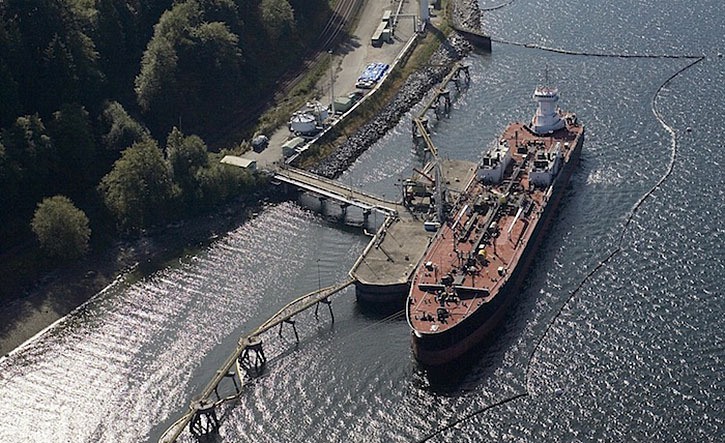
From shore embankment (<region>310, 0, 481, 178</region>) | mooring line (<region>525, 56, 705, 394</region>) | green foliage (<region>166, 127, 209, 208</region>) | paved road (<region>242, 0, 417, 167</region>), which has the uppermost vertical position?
green foliage (<region>166, 127, 209, 208</region>)

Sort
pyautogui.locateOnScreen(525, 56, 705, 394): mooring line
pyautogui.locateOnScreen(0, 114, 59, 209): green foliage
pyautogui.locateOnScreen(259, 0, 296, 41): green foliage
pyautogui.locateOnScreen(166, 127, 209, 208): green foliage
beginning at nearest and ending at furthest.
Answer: pyautogui.locateOnScreen(525, 56, 705, 394): mooring line < pyautogui.locateOnScreen(0, 114, 59, 209): green foliage < pyautogui.locateOnScreen(166, 127, 209, 208): green foliage < pyautogui.locateOnScreen(259, 0, 296, 41): green foliage

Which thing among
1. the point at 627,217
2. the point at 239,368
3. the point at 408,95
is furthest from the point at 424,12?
the point at 239,368

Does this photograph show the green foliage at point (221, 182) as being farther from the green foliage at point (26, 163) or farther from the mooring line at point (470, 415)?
the mooring line at point (470, 415)

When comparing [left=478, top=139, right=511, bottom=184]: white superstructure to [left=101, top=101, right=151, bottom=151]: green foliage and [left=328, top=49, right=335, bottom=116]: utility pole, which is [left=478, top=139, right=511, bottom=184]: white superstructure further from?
[left=101, top=101, right=151, bottom=151]: green foliage

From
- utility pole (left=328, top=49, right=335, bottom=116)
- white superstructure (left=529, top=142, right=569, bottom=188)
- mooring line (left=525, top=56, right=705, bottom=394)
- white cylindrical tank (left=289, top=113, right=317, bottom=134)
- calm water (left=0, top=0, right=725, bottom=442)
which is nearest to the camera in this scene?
calm water (left=0, top=0, right=725, bottom=442)

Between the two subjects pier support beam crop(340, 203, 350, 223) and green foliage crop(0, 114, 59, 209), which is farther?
pier support beam crop(340, 203, 350, 223)

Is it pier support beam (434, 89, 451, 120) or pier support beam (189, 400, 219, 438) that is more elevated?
pier support beam (189, 400, 219, 438)

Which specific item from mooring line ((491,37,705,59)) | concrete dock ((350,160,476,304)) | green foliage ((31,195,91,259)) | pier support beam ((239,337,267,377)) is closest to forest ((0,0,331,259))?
green foliage ((31,195,91,259))
